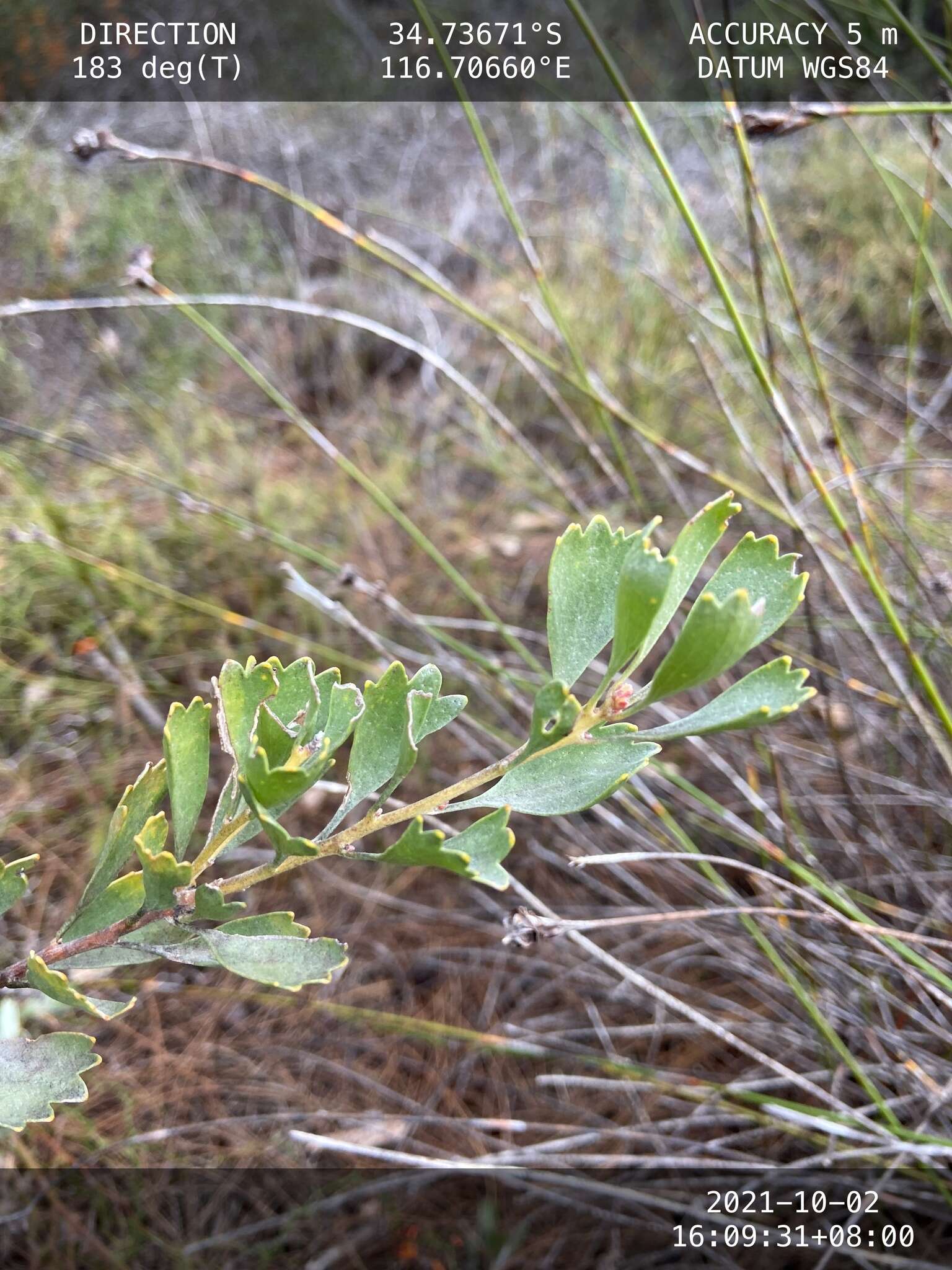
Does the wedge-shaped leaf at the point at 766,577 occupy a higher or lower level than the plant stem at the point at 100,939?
higher

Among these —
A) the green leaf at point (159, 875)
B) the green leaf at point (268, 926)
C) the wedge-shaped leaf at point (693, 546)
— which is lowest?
the green leaf at point (268, 926)

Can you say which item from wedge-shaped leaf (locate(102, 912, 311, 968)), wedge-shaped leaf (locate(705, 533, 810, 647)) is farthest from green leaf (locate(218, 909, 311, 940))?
wedge-shaped leaf (locate(705, 533, 810, 647))

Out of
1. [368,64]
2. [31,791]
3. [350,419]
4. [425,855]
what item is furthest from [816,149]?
[425,855]

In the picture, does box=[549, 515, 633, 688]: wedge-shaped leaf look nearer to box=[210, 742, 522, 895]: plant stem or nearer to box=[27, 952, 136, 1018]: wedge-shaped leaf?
box=[210, 742, 522, 895]: plant stem

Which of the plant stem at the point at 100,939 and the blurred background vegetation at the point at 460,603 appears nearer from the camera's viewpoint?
the plant stem at the point at 100,939

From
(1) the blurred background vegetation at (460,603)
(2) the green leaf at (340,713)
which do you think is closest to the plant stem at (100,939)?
(2) the green leaf at (340,713)

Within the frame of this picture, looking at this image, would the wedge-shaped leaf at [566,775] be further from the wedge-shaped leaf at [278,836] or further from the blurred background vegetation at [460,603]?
the blurred background vegetation at [460,603]

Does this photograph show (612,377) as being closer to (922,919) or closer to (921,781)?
(921,781)
